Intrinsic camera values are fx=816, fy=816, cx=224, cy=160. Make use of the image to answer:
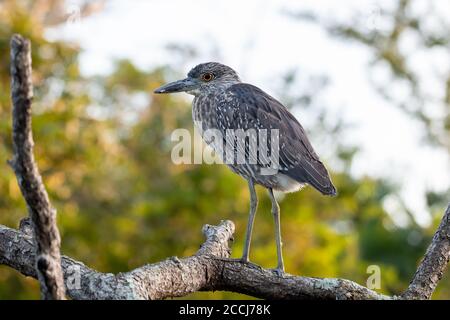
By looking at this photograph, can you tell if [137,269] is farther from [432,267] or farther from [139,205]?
[139,205]

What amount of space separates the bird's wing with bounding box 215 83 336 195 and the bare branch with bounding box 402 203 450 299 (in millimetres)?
1089

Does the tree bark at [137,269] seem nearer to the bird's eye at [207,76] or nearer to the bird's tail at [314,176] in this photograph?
the bird's tail at [314,176]

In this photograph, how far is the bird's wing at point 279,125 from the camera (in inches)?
231

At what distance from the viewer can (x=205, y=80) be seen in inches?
274

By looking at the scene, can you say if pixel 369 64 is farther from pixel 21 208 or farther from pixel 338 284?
pixel 338 284

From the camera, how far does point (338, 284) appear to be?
4.62 meters

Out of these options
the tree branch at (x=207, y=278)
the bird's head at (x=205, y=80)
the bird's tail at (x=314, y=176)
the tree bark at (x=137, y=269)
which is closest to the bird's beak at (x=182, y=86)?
the bird's head at (x=205, y=80)

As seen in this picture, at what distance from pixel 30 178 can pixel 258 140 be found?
3.32 metres

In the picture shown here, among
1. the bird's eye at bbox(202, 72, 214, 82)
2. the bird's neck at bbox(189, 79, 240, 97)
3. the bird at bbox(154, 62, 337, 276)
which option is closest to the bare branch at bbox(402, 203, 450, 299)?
the bird at bbox(154, 62, 337, 276)

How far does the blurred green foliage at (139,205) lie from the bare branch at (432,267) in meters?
5.07

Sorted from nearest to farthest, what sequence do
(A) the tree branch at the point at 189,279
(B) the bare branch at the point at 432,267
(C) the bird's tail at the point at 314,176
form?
1. (A) the tree branch at the point at 189,279
2. (B) the bare branch at the point at 432,267
3. (C) the bird's tail at the point at 314,176

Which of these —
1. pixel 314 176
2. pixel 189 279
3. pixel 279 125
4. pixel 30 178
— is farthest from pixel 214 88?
pixel 30 178
